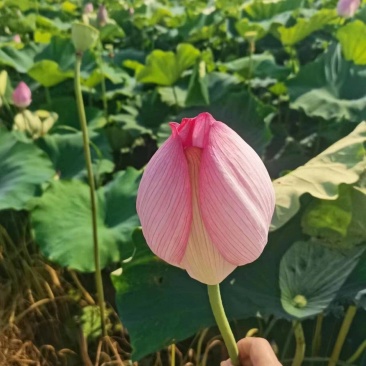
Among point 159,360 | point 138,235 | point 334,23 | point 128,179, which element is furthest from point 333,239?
point 334,23

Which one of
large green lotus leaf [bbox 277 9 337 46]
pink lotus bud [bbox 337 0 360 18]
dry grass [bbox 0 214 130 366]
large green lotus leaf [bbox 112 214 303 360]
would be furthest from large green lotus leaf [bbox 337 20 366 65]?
dry grass [bbox 0 214 130 366]

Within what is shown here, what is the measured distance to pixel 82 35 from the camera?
936 mm

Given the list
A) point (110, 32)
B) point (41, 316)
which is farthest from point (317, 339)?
point (110, 32)

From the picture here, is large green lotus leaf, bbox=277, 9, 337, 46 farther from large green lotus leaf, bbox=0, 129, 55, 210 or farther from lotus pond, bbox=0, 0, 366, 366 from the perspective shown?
large green lotus leaf, bbox=0, 129, 55, 210

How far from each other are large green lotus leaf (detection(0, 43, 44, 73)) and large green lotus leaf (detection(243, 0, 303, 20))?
104 cm

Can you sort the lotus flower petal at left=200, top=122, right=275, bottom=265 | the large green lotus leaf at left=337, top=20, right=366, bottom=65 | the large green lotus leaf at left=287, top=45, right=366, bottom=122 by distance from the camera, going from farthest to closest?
the large green lotus leaf at left=337, top=20, right=366, bottom=65 → the large green lotus leaf at left=287, top=45, right=366, bottom=122 → the lotus flower petal at left=200, top=122, right=275, bottom=265

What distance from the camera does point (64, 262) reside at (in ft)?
3.94

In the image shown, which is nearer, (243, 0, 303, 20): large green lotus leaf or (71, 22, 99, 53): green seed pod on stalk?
(71, 22, 99, 53): green seed pod on stalk

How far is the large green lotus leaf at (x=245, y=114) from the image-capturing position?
149 centimetres

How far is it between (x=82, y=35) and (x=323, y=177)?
0.42 meters

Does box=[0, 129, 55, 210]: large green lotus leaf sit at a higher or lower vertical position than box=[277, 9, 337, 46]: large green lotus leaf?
lower

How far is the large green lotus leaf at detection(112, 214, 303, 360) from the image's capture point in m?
0.92

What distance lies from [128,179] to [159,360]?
41cm

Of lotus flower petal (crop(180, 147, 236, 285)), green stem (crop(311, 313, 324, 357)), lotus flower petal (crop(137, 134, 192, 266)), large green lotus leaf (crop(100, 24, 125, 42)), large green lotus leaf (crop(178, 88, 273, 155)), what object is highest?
lotus flower petal (crop(137, 134, 192, 266))
